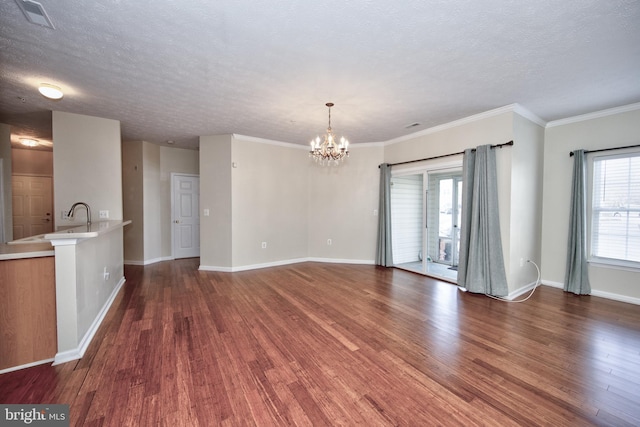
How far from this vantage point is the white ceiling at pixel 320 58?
1.83 m

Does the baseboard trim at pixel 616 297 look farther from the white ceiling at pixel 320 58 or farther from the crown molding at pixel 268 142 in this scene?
the crown molding at pixel 268 142

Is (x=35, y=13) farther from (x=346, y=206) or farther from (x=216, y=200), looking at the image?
(x=346, y=206)

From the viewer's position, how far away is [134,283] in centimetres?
431

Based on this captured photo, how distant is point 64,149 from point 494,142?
20.8 feet

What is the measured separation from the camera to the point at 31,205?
6.11m

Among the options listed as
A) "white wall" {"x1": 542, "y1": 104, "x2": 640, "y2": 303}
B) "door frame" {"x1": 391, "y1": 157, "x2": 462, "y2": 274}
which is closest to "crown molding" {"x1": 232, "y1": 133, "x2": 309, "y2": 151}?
"door frame" {"x1": 391, "y1": 157, "x2": 462, "y2": 274}

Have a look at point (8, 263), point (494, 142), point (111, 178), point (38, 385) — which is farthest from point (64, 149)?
point (494, 142)

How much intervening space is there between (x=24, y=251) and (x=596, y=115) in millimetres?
6978

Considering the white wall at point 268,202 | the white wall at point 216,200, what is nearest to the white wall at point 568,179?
the white wall at point 268,202

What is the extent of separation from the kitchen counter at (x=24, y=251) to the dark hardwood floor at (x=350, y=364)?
0.92m

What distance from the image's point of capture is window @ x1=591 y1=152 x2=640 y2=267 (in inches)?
138

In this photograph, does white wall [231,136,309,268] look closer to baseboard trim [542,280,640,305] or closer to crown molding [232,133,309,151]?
crown molding [232,133,309,151]

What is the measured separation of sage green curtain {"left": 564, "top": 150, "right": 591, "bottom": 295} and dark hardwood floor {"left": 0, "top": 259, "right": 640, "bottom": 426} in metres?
0.29

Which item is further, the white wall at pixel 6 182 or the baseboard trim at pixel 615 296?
the white wall at pixel 6 182
